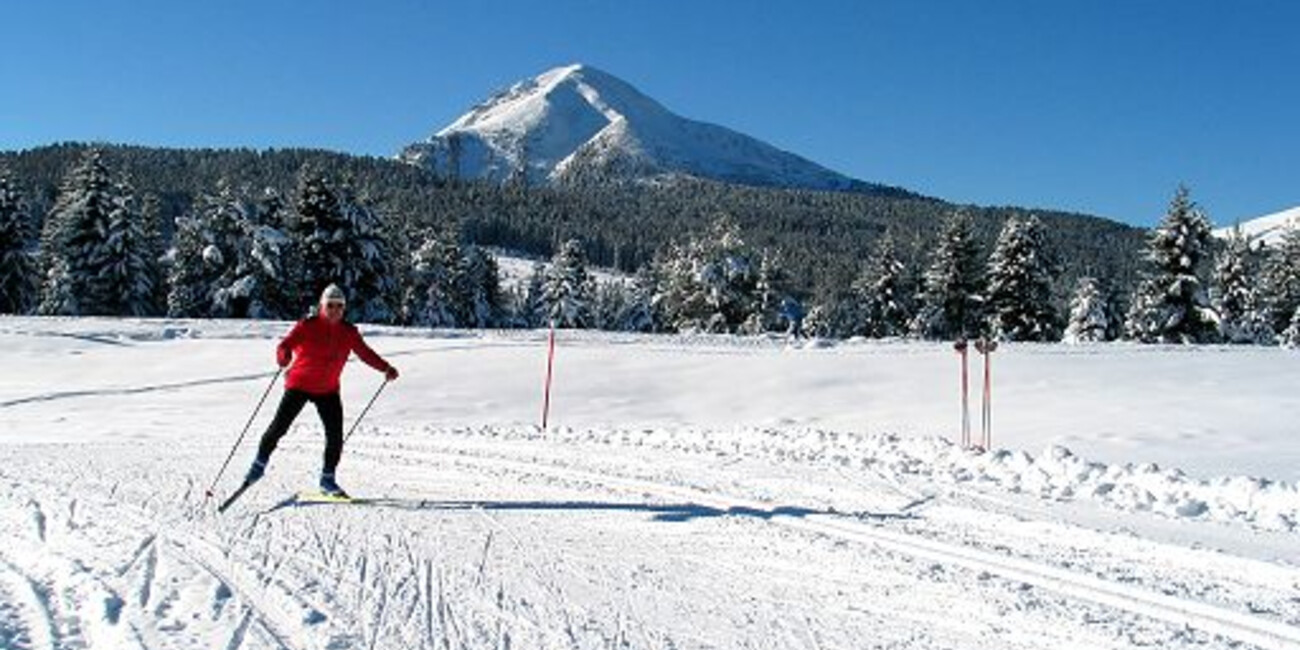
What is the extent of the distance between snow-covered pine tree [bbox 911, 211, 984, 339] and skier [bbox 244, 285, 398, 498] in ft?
151

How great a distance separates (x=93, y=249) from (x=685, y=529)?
4376 centimetres

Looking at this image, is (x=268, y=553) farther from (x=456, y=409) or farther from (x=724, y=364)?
(x=724, y=364)

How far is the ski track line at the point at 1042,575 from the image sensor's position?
564 cm

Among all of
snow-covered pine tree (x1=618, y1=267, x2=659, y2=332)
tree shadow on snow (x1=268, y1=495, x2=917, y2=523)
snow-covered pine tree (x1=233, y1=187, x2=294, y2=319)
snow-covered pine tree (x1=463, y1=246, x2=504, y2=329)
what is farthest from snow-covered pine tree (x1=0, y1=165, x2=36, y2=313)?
tree shadow on snow (x1=268, y1=495, x2=917, y2=523)

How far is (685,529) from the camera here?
26.3 feet

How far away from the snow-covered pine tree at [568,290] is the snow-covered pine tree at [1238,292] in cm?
3291

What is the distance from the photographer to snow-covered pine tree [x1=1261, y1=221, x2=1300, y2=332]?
53812mm

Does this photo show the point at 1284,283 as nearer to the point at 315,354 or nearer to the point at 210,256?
the point at 210,256

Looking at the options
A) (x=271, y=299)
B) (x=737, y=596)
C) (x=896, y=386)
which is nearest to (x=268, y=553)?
(x=737, y=596)

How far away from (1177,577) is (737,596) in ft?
9.11

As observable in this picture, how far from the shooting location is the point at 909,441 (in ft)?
41.8

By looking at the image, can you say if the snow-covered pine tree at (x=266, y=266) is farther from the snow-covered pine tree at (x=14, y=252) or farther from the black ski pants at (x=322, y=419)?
the black ski pants at (x=322, y=419)

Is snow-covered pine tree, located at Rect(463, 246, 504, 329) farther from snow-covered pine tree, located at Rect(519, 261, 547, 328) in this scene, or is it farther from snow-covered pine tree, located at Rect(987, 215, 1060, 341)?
snow-covered pine tree, located at Rect(987, 215, 1060, 341)

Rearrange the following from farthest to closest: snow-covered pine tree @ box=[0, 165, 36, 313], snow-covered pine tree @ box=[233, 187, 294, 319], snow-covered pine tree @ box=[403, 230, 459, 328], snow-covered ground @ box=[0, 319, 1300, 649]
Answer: snow-covered pine tree @ box=[403, 230, 459, 328] → snow-covered pine tree @ box=[0, 165, 36, 313] → snow-covered pine tree @ box=[233, 187, 294, 319] → snow-covered ground @ box=[0, 319, 1300, 649]
